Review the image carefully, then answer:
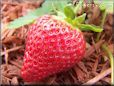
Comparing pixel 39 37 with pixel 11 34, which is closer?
pixel 39 37

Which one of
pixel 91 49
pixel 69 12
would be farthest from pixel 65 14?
pixel 91 49

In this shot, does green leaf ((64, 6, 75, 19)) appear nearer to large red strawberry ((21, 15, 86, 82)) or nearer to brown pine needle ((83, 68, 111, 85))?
large red strawberry ((21, 15, 86, 82))

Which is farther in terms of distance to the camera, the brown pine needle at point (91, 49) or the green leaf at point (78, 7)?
the brown pine needle at point (91, 49)

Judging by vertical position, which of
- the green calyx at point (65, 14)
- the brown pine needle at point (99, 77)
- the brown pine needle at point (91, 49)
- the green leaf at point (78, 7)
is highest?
the green leaf at point (78, 7)

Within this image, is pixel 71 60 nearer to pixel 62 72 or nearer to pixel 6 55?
pixel 62 72

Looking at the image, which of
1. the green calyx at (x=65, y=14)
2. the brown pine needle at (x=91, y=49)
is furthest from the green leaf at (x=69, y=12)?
the brown pine needle at (x=91, y=49)

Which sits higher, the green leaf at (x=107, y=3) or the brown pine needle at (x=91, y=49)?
the green leaf at (x=107, y=3)

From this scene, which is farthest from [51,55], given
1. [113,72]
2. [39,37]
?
[113,72]

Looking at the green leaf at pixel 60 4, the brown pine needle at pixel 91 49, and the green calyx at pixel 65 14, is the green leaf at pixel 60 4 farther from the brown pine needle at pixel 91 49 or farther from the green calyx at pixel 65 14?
the brown pine needle at pixel 91 49
